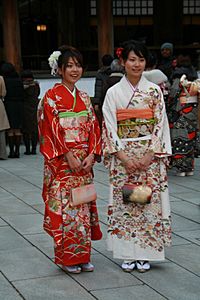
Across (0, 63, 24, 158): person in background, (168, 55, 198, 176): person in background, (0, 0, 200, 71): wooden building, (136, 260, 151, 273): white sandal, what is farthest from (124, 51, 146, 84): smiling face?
(0, 0, 200, 71): wooden building

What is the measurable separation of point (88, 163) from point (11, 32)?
8.65 metres

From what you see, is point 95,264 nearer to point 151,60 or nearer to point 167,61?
point 151,60

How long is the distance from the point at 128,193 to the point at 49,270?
87cm

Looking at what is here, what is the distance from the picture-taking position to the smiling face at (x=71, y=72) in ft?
15.7

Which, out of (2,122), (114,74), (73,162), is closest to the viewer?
(73,162)

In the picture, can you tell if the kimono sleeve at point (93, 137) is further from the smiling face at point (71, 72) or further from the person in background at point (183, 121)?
the person in background at point (183, 121)

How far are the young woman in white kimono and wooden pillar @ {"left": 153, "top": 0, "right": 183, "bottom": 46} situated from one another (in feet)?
41.5

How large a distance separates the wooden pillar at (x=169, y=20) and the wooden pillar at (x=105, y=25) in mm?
3824

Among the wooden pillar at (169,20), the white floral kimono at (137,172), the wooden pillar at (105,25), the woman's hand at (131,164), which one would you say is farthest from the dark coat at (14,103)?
the wooden pillar at (169,20)

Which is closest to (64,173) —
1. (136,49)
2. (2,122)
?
(136,49)

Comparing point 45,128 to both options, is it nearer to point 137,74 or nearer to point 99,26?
point 137,74

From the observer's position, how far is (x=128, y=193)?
4.70 metres

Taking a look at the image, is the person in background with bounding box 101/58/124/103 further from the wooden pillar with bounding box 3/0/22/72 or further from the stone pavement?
the wooden pillar with bounding box 3/0/22/72

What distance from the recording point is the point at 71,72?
4773 mm
